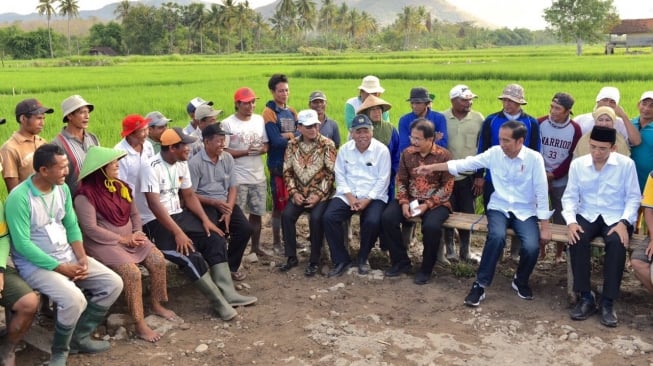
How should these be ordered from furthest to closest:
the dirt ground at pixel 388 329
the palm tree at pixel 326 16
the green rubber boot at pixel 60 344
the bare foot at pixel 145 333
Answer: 1. the palm tree at pixel 326 16
2. the bare foot at pixel 145 333
3. the dirt ground at pixel 388 329
4. the green rubber boot at pixel 60 344

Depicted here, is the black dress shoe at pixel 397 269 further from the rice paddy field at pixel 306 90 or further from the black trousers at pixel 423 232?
the rice paddy field at pixel 306 90

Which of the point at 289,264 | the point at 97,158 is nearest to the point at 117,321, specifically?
the point at 97,158

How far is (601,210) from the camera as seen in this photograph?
4.48 metres

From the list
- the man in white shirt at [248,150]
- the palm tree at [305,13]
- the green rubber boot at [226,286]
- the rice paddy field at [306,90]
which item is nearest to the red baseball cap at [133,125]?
the man in white shirt at [248,150]

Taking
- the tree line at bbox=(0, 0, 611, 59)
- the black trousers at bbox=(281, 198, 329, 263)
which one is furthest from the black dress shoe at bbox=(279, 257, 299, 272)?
the tree line at bbox=(0, 0, 611, 59)

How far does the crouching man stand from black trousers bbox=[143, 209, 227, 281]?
654mm

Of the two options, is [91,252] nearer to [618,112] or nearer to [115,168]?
[115,168]

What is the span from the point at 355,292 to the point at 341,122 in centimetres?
671

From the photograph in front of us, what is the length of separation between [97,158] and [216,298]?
1.30 meters

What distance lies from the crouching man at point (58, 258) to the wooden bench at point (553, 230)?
110 inches

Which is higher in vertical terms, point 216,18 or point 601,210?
point 216,18

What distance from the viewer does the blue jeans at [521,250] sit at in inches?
178

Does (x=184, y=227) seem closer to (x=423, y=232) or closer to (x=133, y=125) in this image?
(x=133, y=125)

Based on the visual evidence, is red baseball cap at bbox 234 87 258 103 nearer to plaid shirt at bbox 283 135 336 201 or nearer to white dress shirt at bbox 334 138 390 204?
plaid shirt at bbox 283 135 336 201
